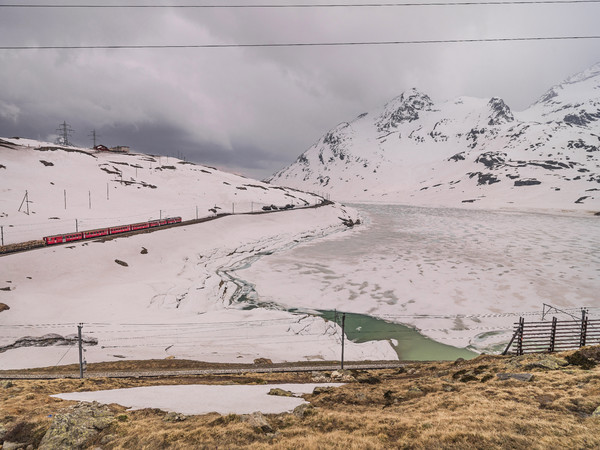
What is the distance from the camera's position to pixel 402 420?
982 cm

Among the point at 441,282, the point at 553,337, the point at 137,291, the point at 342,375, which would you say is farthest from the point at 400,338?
the point at 137,291

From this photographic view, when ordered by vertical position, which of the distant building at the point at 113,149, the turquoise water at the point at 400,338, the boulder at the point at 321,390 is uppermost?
the distant building at the point at 113,149

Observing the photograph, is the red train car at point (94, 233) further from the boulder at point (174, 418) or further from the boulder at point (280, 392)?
the boulder at point (280, 392)

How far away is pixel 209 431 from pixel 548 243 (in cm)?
8176

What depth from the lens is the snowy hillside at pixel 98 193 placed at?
63438mm

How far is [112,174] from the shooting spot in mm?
106375

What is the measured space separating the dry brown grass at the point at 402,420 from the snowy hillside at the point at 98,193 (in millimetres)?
54986

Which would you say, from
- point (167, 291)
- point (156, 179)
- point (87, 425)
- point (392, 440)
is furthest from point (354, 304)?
point (156, 179)

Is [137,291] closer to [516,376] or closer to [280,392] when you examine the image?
[280,392]

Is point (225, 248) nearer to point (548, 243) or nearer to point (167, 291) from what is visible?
point (167, 291)

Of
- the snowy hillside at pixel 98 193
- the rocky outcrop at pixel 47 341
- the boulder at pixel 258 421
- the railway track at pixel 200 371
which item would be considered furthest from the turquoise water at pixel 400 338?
the snowy hillside at pixel 98 193

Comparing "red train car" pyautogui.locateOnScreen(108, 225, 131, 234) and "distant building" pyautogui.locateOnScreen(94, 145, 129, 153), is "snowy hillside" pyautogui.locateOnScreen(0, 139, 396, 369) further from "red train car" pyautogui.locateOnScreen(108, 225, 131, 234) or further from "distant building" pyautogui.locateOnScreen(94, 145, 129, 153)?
"distant building" pyautogui.locateOnScreen(94, 145, 129, 153)

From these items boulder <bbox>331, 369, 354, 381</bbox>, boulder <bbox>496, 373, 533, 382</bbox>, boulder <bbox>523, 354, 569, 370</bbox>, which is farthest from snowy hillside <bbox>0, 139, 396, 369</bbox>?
boulder <bbox>523, 354, 569, 370</bbox>

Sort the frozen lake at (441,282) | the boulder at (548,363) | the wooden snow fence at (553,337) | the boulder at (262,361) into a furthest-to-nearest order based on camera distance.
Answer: the frozen lake at (441,282)
the boulder at (262,361)
the wooden snow fence at (553,337)
the boulder at (548,363)
